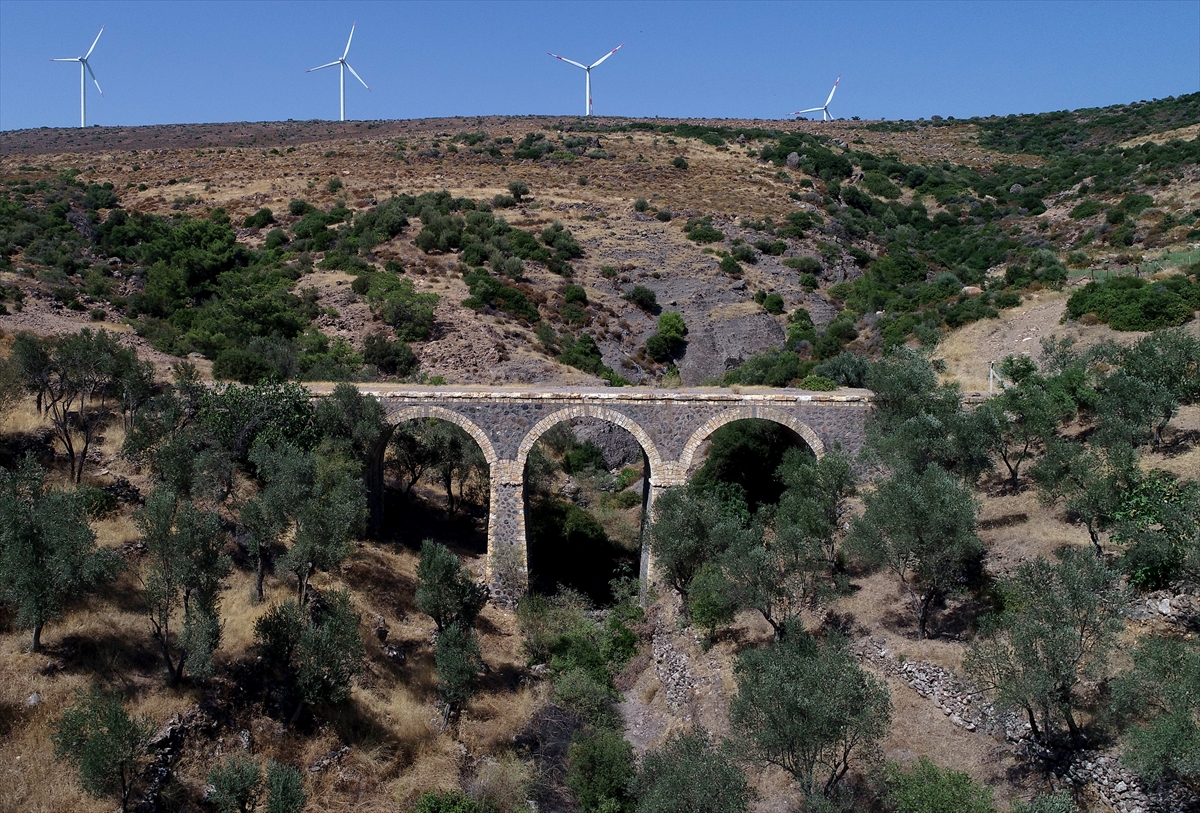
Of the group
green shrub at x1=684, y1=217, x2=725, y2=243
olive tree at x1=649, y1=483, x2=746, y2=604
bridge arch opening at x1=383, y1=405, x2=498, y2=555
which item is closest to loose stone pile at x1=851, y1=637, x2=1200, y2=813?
olive tree at x1=649, y1=483, x2=746, y2=604

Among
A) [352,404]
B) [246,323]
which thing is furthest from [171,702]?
[246,323]

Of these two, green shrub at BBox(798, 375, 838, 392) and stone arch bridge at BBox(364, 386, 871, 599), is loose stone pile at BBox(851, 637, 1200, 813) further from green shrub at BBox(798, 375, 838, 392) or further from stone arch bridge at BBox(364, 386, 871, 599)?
green shrub at BBox(798, 375, 838, 392)

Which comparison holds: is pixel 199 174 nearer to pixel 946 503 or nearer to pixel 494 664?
pixel 494 664

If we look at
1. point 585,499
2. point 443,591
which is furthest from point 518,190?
point 443,591

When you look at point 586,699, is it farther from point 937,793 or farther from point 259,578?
point 937,793

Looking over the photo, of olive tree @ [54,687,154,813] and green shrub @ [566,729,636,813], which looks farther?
green shrub @ [566,729,636,813]

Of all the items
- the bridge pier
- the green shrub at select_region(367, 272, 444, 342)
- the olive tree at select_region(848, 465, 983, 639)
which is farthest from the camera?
the green shrub at select_region(367, 272, 444, 342)
